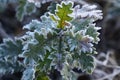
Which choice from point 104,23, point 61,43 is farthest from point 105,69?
point 61,43

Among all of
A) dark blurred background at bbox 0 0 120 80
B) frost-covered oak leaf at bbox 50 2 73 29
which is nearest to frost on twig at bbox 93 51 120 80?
dark blurred background at bbox 0 0 120 80

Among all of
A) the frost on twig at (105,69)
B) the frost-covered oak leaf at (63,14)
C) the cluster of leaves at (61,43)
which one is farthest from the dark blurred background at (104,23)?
the frost-covered oak leaf at (63,14)

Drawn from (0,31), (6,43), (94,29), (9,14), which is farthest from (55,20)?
(9,14)

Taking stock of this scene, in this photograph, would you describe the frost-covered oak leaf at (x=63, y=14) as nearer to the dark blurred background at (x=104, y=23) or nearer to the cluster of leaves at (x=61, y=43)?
the cluster of leaves at (x=61, y=43)

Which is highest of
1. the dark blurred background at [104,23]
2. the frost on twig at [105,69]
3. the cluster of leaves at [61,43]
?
the dark blurred background at [104,23]

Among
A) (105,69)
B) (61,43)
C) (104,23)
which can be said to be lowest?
(61,43)

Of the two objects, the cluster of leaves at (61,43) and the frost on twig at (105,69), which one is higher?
the frost on twig at (105,69)

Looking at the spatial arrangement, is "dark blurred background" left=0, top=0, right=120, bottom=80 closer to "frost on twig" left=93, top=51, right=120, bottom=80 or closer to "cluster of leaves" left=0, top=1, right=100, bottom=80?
"frost on twig" left=93, top=51, right=120, bottom=80

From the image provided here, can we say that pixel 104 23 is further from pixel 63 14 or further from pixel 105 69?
pixel 63 14
